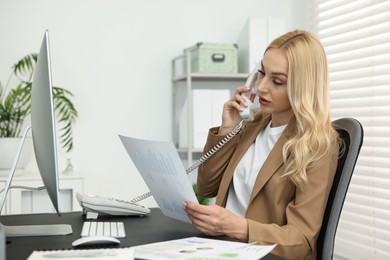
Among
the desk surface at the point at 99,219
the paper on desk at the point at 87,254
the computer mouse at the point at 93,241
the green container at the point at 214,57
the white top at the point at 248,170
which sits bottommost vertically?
the desk surface at the point at 99,219

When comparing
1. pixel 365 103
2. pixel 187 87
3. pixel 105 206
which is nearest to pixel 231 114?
pixel 105 206

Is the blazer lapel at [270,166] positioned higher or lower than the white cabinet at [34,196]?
higher

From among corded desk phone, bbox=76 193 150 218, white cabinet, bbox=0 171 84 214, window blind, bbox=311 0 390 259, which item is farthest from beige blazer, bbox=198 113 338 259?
white cabinet, bbox=0 171 84 214

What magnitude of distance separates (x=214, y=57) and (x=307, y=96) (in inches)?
73.6

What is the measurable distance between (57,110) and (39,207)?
2.18 feet

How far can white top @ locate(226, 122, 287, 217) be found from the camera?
72.7 inches

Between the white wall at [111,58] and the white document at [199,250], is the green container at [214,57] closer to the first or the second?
the white wall at [111,58]

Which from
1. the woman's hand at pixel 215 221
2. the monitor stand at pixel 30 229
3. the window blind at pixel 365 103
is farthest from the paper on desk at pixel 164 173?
the window blind at pixel 365 103

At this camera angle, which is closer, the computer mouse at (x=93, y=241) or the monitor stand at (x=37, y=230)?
the computer mouse at (x=93, y=241)

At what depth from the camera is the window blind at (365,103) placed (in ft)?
9.57

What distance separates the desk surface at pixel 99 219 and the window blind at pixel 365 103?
57.5 inches

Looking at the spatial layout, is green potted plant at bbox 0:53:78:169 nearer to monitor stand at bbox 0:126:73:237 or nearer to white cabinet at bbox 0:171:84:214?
white cabinet at bbox 0:171:84:214

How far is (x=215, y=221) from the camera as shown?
4.86ft

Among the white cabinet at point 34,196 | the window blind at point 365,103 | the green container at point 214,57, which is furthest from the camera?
the green container at point 214,57
